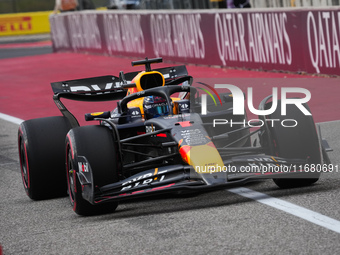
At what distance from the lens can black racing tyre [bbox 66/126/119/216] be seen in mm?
6715

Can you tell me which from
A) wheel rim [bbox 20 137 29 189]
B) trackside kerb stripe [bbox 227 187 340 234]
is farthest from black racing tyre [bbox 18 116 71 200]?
trackside kerb stripe [bbox 227 187 340 234]

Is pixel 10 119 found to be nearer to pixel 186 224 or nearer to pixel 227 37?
pixel 227 37

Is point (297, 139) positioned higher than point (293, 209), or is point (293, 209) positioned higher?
point (297, 139)

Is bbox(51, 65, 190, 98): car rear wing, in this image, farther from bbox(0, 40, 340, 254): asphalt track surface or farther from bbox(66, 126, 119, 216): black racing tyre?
bbox(66, 126, 119, 216): black racing tyre

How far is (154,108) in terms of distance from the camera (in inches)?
307

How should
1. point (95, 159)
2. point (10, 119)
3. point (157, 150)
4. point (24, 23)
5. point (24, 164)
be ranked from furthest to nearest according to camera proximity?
point (24, 23)
point (10, 119)
point (24, 164)
point (157, 150)
point (95, 159)

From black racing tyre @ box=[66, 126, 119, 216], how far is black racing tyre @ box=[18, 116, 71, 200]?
83 cm

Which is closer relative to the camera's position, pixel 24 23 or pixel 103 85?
pixel 103 85

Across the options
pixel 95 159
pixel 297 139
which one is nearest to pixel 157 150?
pixel 95 159

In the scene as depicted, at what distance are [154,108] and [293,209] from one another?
197cm

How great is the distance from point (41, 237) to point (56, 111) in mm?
9065

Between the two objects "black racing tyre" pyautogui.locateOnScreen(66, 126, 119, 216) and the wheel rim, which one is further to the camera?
the wheel rim

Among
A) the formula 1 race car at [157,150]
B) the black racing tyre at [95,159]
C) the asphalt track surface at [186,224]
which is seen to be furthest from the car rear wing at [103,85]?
the black racing tyre at [95,159]

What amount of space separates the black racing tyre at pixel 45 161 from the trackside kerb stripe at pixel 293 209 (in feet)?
5.25
